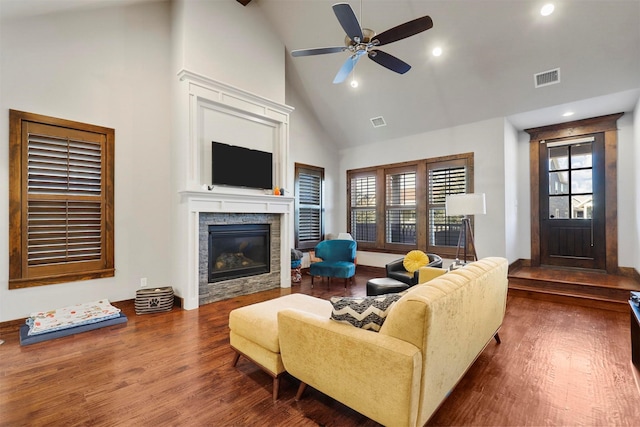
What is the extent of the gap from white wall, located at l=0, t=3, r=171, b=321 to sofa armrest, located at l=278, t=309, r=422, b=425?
3.14m

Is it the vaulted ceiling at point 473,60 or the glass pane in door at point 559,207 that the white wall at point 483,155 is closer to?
the vaulted ceiling at point 473,60

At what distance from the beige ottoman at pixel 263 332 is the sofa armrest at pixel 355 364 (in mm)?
130

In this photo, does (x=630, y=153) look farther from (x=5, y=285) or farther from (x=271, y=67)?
(x=5, y=285)

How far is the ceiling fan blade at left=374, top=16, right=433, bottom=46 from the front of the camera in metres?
2.75

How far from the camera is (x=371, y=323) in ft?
5.39

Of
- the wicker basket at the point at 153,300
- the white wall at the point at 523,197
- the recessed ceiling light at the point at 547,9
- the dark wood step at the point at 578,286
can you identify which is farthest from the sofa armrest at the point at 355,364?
the white wall at the point at 523,197

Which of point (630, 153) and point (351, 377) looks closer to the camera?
point (351, 377)

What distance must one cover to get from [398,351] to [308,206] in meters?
5.05

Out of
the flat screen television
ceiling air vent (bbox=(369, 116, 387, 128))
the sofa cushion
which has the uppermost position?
ceiling air vent (bbox=(369, 116, 387, 128))

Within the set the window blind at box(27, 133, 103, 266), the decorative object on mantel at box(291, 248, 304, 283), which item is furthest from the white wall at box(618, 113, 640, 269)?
the window blind at box(27, 133, 103, 266)

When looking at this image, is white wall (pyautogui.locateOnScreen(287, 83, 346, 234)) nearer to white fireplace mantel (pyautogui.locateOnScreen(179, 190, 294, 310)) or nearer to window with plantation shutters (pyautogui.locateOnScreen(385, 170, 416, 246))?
white fireplace mantel (pyautogui.locateOnScreen(179, 190, 294, 310))

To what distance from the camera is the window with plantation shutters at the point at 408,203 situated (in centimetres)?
555

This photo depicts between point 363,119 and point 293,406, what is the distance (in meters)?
5.42

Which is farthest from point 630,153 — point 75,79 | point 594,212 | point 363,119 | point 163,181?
point 75,79
